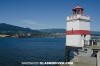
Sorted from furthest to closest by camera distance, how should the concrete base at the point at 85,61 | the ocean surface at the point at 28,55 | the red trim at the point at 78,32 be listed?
the ocean surface at the point at 28,55, the red trim at the point at 78,32, the concrete base at the point at 85,61

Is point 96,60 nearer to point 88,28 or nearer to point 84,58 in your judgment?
point 84,58

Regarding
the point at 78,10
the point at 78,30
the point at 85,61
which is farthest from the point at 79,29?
the point at 85,61

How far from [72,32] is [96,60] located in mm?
8779

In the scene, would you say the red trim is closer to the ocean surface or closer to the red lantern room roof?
the red lantern room roof

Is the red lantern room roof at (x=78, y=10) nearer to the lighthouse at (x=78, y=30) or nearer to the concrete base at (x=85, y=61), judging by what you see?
the lighthouse at (x=78, y=30)

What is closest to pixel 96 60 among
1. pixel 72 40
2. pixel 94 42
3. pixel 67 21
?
pixel 94 42

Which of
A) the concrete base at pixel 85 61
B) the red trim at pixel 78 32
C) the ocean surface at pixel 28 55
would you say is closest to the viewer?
the concrete base at pixel 85 61

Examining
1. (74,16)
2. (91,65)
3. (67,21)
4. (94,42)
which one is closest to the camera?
(91,65)

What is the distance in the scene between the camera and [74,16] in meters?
19.2

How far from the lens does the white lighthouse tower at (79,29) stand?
18.7 m

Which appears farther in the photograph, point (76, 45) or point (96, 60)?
point (76, 45)

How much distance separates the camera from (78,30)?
61.3ft

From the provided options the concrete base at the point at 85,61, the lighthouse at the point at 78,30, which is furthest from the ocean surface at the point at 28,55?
the concrete base at the point at 85,61

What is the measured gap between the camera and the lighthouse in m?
18.8
